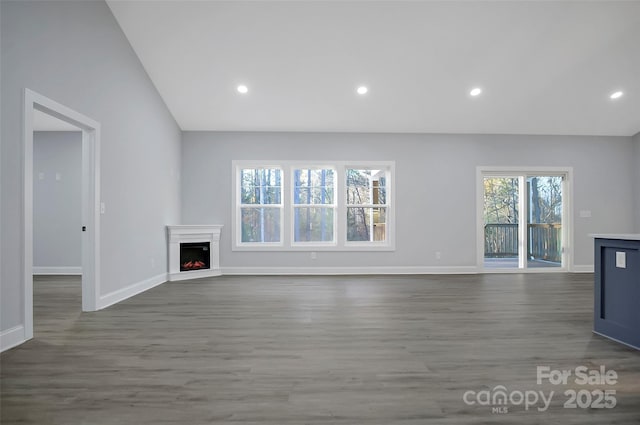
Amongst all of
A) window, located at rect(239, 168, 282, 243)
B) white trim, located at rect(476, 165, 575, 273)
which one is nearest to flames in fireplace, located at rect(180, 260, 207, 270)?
window, located at rect(239, 168, 282, 243)

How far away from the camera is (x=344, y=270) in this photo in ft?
21.8

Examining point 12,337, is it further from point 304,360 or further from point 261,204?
point 261,204

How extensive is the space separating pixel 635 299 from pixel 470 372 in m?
1.62

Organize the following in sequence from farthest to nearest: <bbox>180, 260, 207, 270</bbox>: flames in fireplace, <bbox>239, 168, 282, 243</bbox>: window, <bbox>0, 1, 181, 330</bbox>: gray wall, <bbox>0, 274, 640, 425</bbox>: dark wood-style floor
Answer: <bbox>239, 168, 282, 243</bbox>: window
<bbox>180, 260, 207, 270</bbox>: flames in fireplace
<bbox>0, 1, 181, 330</bbox>: gray wall
<bbox>0, 274, 640, 425</bbox>: dark wood-style floor

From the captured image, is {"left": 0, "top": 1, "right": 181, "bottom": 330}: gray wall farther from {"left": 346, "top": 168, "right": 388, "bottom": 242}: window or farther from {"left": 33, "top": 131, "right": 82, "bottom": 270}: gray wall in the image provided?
{"left": 346, "top": 168, "right": 388, "bottom": 242}: window

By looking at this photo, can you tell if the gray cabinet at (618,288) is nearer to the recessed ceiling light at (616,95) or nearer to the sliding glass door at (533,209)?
the sliding glass door at (533,209)

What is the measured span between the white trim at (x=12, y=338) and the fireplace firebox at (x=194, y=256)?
332cm

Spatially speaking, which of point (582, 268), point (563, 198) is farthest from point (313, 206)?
point (582, 268)

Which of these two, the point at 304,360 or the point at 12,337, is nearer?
the point at 304,360

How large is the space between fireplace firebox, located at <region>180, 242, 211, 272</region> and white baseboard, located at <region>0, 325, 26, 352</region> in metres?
3.32

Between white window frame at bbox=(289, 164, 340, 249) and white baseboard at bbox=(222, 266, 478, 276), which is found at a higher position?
white window frame at bbox=(289, 164, 340, 249)

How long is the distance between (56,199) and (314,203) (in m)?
4.92

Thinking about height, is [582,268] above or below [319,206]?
below

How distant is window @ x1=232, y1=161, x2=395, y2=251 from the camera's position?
673cm
